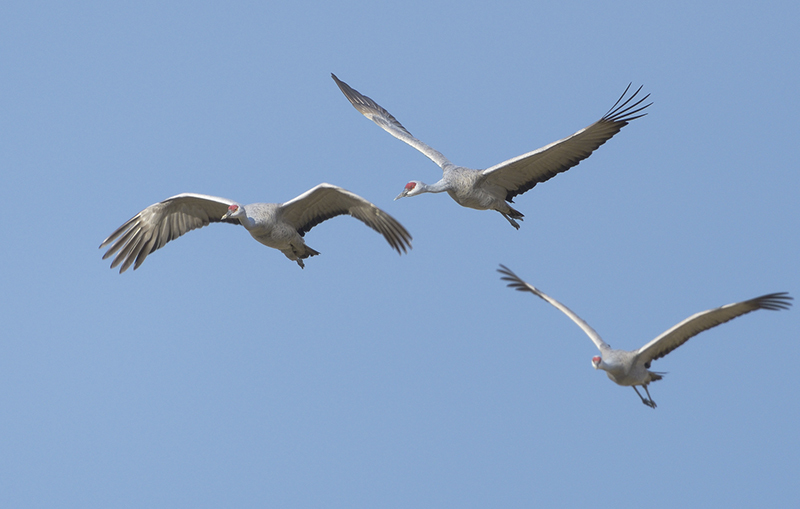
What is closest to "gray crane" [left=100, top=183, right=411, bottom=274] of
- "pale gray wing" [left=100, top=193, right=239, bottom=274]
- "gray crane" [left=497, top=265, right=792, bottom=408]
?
"pale gray wing" [left=100, top=193, right=239, bottom=274]

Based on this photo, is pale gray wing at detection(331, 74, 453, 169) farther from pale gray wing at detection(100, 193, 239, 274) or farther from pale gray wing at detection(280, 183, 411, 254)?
pale gray wing at detection(100, 193, 239, 274)

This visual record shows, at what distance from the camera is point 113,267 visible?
14320 mm

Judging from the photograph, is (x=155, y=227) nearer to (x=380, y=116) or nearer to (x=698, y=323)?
(x=380, y=116)

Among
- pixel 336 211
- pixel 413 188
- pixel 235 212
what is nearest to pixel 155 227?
pixel 235 212

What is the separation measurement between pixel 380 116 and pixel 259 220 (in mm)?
5207

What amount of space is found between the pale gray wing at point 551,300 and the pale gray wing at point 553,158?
173 centimetres

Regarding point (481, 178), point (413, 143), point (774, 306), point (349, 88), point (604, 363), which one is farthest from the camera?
point (349, 88)

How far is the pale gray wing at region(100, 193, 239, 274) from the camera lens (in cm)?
1422

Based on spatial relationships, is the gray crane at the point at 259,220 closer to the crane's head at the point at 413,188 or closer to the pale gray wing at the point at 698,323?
the crane's head at the point at 413,188

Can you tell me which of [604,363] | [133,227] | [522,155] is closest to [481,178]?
[522,155]

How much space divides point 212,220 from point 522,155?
5.16 meters

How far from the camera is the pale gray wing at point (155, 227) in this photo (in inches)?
560

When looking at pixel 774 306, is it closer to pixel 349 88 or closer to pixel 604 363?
pixel 604 363

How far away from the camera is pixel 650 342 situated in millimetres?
12148
